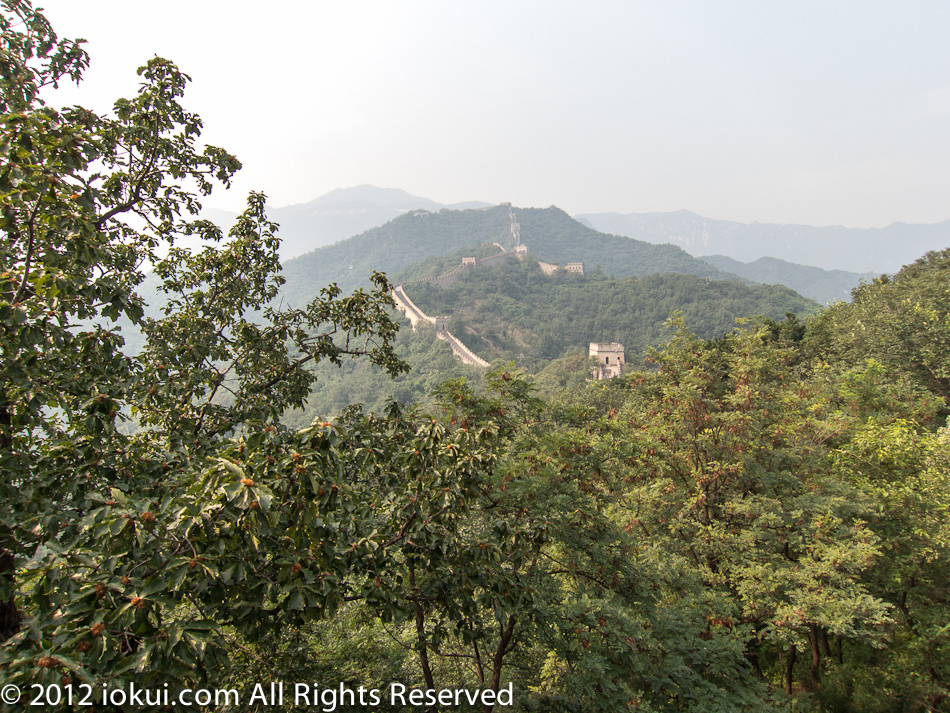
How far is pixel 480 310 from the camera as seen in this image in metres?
77.1

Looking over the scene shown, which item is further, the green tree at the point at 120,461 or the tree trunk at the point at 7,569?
the tree trunk at the point at 7,569

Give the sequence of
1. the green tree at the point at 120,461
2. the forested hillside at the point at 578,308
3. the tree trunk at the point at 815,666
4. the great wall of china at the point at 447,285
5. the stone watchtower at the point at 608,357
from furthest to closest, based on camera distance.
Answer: the forested hillside at the point at 578,308 → the great wall of china at the point at 447,285 → the stone watchtower at the point at 608,357 → the tree trunk at the point at 815,666 → the green tree at the point at 120,461

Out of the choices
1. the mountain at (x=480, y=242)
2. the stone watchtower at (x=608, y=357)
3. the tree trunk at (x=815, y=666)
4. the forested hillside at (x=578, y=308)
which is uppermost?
the mountain at (x=480, y=242)

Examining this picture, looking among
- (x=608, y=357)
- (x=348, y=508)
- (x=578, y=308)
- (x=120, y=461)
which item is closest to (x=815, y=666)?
(x=348, y=508)

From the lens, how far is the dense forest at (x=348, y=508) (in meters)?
2.15

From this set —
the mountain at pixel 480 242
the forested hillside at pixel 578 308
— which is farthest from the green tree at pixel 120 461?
the mountain at pixel 480 242

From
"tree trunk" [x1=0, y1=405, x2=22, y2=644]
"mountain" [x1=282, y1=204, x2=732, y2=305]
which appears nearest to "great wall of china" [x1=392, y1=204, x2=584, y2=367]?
"tree trunk" [x1=0, y1=405, x2=22, y2=644]

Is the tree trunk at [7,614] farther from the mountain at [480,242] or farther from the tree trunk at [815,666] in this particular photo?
the mountain at [480,242]

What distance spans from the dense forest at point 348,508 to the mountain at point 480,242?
443 ft

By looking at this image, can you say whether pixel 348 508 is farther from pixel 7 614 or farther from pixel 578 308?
pixel 578 308

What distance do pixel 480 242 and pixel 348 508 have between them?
470 feet

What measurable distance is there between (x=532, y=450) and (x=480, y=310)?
71.9m

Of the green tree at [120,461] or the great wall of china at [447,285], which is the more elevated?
the great wall of china at [447,285]

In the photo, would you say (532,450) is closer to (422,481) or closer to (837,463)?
(422,481)
